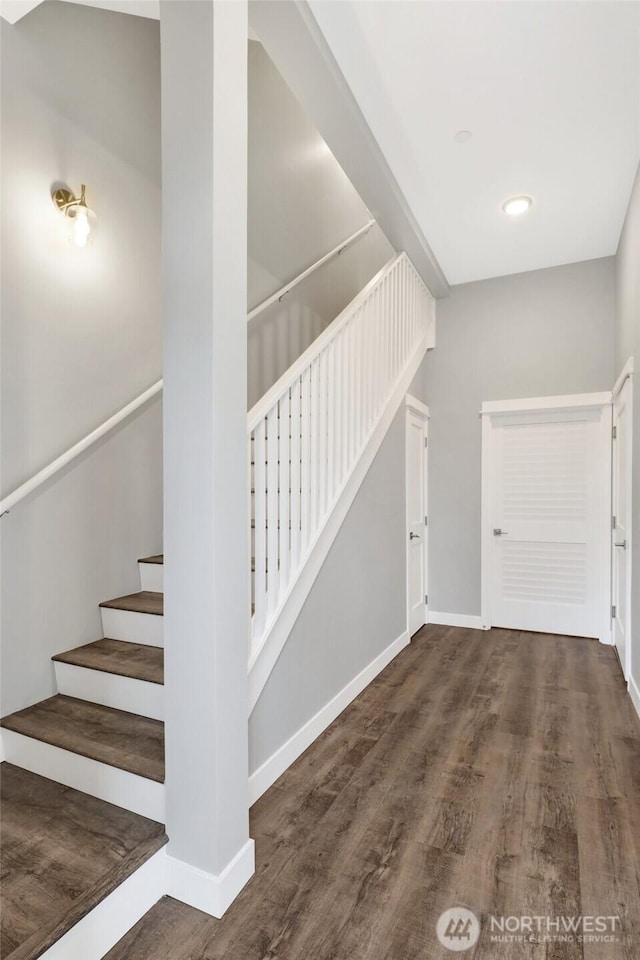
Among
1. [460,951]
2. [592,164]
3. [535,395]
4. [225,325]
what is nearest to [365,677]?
[460,951]

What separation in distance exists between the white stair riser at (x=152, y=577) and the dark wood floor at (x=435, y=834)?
1.17 meters

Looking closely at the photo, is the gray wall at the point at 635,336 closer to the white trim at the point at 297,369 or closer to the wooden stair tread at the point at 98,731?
the white trim at the point at 297,369

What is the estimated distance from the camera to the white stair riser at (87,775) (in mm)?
1664

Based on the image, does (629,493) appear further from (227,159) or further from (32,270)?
(32,270)

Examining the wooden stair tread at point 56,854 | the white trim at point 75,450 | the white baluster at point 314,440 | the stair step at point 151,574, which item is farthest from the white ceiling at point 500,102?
the wooden stair tread at point 56,854

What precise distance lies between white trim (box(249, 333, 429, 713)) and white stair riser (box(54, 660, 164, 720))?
1.32 feet

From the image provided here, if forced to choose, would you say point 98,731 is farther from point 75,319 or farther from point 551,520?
point 551,520

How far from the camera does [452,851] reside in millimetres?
1748

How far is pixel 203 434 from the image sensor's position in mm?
1477

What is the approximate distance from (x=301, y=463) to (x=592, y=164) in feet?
8.11

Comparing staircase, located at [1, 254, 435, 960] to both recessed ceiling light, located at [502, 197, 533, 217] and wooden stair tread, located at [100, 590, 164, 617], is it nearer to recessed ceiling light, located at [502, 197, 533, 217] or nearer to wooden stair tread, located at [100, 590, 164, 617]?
wooden stair tread, located at [100, 590, 164, 617]

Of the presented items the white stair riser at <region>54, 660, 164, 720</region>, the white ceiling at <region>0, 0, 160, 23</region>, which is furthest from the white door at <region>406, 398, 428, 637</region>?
the white ceiling at <region>0, 0, 160, 23</region>

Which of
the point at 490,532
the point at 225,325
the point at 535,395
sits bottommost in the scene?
the point at 490,532

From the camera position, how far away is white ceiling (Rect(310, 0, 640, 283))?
197 centimetres
